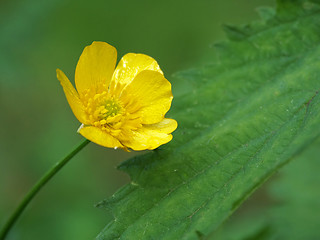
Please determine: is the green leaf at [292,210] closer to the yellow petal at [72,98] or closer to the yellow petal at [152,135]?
the yellow petal at [152,135]

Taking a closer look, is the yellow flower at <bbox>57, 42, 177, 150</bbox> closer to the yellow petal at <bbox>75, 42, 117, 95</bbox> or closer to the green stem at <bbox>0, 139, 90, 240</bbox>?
the yellow petal at <bbox>75, 42, 117, 95</bbox>

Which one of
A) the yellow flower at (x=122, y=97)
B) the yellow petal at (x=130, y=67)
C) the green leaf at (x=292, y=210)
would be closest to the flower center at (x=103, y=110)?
the yellow flower at (x=122, y=97)

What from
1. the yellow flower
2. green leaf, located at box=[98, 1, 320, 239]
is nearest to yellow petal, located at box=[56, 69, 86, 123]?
the yellow flower

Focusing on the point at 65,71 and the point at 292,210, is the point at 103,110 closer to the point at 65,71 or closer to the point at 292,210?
the point at 292,210

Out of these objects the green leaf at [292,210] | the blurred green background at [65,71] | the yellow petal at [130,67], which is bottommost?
the green leaf at [292,210]

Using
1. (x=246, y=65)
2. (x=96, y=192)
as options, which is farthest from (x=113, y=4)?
(x=246, y=65)
